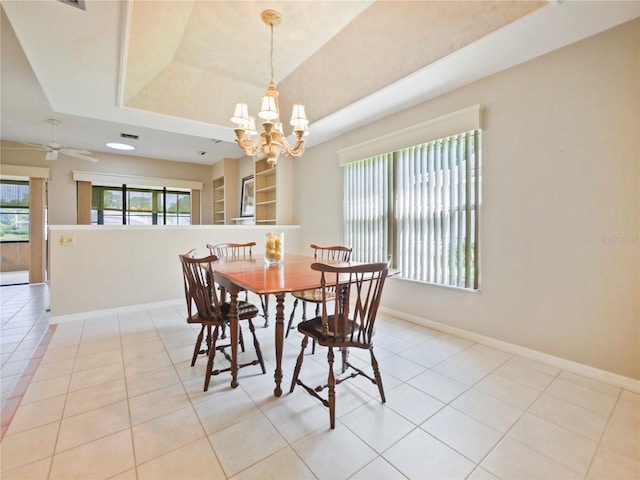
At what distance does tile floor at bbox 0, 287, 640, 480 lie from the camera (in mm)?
1328

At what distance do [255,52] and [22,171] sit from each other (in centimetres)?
542

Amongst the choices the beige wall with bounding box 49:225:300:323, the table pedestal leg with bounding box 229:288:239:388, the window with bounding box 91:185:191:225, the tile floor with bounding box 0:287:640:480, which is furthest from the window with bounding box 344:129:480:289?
the window with bounding box 91:185:191:225

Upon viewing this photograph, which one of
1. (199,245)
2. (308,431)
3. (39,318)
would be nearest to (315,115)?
(199,245)

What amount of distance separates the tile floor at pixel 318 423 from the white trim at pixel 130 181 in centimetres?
462

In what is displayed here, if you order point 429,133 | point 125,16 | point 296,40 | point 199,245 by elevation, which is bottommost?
point 199,245

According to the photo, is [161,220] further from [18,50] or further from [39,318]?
[18,50]

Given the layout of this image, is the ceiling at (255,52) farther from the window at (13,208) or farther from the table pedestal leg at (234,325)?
the window at (13,208)

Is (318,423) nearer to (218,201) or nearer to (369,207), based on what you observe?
(369,207)

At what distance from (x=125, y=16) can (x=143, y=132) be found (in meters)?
3.20

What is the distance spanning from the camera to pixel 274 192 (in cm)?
571

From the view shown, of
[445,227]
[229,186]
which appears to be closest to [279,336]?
[445,227]

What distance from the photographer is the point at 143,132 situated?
4.79 meters

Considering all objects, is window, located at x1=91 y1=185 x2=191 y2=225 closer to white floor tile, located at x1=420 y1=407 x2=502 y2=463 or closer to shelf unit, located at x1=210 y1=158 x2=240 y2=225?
shelf unit, located at x1=210 y1=158 x2=240 y2=225

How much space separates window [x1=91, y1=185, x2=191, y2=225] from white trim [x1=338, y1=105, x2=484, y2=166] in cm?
511
